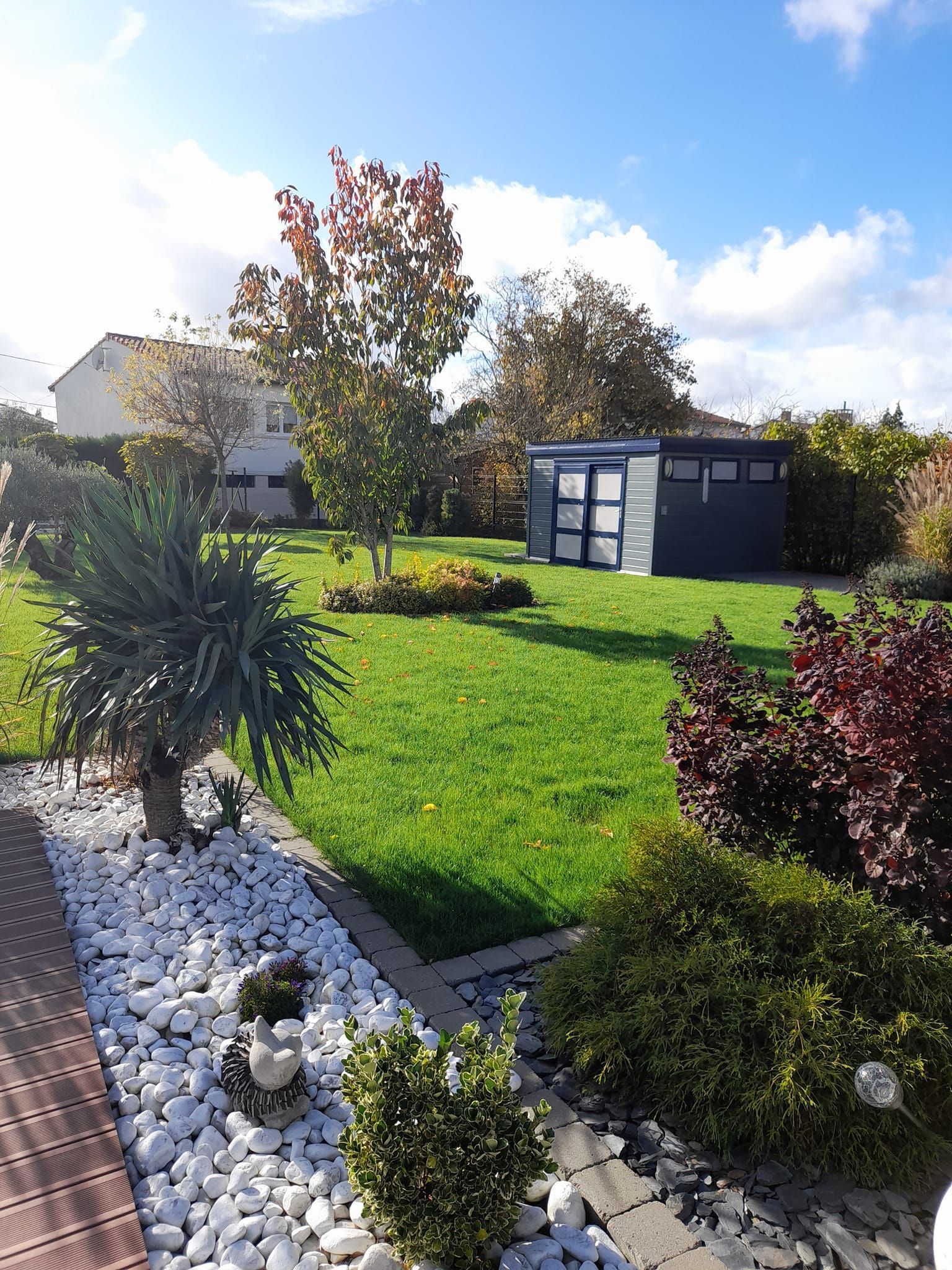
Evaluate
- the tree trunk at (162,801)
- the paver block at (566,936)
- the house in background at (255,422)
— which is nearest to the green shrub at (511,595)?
the tree trunk at (162,801)

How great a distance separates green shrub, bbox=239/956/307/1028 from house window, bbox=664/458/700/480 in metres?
14.0

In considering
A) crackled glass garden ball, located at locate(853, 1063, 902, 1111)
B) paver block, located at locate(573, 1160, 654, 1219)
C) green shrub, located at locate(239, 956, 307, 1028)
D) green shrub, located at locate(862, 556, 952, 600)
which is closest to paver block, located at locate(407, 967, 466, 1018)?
green shrub, located at locate(239, 956, 307, 1028)

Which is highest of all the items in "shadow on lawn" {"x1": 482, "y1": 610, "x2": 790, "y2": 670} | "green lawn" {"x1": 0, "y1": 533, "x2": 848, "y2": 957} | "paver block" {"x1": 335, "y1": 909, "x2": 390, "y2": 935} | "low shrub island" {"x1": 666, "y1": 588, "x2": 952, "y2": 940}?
"low shrub island" {"x1": 666, "y1": 588, "x2": 952, "y2": 940}

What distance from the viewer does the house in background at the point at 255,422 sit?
2922 centimetres

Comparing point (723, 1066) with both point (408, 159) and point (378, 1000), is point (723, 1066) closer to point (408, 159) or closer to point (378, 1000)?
point (378, 1000)

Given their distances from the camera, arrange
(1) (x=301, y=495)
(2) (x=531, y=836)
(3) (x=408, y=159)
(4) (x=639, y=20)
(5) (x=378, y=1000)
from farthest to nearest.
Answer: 1. (1) (x=301, y=495)
2. (3) (x=408, y=159)
3. (4) (x=639, y=20)
4. (2) (x=531, y=836)
5. (5) (x=378, y=1000)

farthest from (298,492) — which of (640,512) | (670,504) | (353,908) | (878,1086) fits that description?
(878,1086)

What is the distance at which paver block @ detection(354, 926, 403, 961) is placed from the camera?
120 inches

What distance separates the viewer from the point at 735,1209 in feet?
6.50

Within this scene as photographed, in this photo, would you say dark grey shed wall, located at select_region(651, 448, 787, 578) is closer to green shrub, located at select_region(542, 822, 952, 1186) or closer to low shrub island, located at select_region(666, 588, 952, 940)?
low shrub island, located at select_region(666, 588, 952, 940)

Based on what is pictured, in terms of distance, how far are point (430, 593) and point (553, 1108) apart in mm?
9203

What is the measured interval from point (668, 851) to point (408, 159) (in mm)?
10792

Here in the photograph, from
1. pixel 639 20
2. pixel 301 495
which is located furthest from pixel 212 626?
pixel 301 495

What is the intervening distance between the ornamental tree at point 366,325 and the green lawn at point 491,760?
8.18ft
